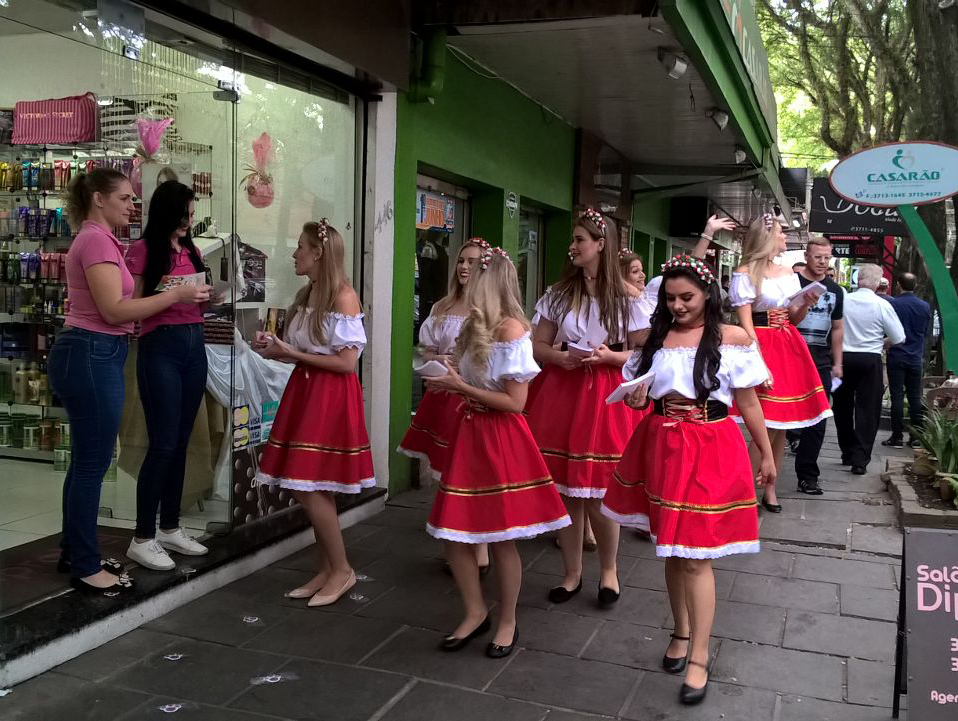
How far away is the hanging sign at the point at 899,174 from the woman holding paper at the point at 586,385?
8.37 feet

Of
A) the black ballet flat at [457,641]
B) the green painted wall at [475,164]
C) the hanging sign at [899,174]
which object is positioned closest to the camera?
the black ballet flat at [457,641]

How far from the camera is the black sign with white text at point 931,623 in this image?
3.22 metres

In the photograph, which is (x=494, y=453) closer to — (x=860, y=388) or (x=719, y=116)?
(x=860, y=388)

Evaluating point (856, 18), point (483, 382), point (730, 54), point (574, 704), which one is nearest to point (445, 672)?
point (574, 704)

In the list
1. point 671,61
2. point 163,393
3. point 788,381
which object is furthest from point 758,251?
point 163,393

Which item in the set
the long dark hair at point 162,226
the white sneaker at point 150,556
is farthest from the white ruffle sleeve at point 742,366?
the white sneaker at point 150,556

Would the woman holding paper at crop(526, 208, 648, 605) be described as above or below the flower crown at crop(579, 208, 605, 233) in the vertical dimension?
below

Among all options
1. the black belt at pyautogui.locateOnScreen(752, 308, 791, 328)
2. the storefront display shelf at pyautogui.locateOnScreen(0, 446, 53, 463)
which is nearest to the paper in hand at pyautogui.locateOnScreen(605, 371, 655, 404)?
the black belt at pyautogui.locateOnScreen(752, 308, 791, 328)

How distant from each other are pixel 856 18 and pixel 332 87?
51.7 feet

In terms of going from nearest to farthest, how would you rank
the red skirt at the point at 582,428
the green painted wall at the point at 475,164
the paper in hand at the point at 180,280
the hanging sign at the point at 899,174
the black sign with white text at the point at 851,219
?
the paper in hand at the point at 180,280 < the red skirt at the point at 582,428 < the hanging sign at the point at 899,174 < the green painted wall at the point at 475,164 < the black sign with white text at the point at 851,219

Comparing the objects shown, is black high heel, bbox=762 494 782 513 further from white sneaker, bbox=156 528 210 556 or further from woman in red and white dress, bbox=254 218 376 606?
white sneaker, bbox=156 528 210 556

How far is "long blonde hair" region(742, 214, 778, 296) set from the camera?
6.70m

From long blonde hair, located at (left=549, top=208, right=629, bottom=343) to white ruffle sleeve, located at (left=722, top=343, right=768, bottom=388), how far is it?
1083 millimetres

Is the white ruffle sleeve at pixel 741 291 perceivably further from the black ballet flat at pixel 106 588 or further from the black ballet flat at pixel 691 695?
the black ballet flat at pixel 106 588
